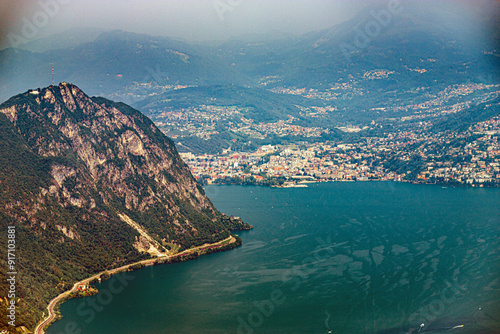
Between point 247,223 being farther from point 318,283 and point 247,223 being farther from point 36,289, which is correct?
point 36,289

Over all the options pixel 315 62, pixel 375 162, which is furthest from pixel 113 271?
pixel 315 62

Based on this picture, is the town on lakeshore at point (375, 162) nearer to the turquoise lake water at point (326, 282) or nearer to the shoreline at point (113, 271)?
the turquoise lake water at point (326, 282)

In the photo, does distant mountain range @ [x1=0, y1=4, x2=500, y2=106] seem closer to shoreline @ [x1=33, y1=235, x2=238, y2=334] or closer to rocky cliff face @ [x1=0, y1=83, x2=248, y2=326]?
rocky cliff face @ [x1=0, y1=83, x2=248, y2=326]

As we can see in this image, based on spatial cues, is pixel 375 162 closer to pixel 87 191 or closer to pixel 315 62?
pixel 87 191

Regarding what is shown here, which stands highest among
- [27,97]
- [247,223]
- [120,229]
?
[27,97]

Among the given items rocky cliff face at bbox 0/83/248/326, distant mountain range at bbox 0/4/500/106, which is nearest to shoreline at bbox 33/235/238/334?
rocky cliff face at bbox 0/83/248/326

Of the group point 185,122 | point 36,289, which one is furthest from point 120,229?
point 185,122
